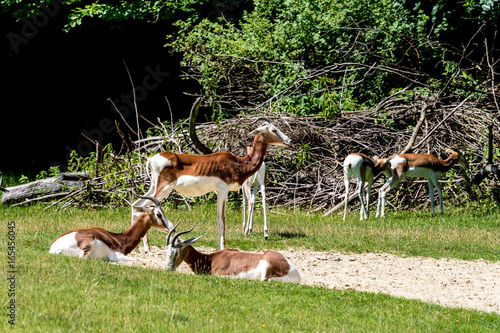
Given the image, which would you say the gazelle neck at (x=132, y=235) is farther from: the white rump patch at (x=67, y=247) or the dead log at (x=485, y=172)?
the dead log at (x=485, y=172)

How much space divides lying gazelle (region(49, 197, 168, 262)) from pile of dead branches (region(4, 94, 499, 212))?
6835 mm

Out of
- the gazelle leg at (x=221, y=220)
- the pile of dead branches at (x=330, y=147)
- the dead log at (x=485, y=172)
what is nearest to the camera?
the gazelle leg at (x=221, y=220)

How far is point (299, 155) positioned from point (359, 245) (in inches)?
199

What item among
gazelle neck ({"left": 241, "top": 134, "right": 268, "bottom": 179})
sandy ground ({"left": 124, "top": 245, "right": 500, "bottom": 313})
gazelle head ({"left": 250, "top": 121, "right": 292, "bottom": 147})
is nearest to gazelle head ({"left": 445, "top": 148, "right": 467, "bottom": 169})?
sandy ground ({"left": 124, "top": 245, "right": 500, "bottom": 313})

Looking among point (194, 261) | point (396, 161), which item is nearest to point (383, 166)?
point (396, 161)

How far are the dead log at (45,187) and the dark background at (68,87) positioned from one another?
625 cm

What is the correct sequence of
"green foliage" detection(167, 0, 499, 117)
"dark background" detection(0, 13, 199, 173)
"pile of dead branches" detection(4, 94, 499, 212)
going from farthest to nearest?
"dark background" detection(0, 13, 199, 173) → "green foliage" detection(167, 0, 499, 117) → "pile of dead branches" detection(4, 94, 499, 212)

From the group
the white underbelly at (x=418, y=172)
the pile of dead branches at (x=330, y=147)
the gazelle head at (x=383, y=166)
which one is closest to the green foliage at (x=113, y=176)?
the pile of dead branches at (x=330, y=147)

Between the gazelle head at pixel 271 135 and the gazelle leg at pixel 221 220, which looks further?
the gazelle head at pixel 271 135

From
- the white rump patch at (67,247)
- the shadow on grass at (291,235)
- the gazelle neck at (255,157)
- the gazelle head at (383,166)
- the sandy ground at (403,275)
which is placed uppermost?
the gazelle neck at (255,157)

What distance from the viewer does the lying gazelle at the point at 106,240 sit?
8.89m

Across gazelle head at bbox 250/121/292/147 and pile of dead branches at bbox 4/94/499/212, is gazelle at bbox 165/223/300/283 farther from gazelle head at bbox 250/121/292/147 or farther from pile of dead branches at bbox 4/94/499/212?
pile of dead branches at bbox 4/94/499/212

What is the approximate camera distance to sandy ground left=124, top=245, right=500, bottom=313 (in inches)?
341

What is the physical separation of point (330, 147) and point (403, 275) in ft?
26.1
